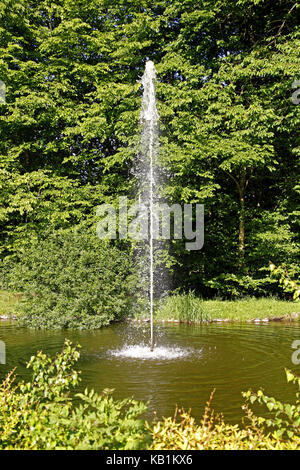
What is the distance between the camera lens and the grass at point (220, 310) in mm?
12836

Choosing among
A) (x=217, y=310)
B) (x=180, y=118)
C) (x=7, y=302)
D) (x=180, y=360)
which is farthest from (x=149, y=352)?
(x=180, y=118)

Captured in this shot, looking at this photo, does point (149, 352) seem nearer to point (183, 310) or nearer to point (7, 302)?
point (183, 310)

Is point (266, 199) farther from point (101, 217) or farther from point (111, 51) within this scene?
point (111, 51)

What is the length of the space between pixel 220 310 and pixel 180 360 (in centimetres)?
586

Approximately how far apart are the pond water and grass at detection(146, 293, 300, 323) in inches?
33.9

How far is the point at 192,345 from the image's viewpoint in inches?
359

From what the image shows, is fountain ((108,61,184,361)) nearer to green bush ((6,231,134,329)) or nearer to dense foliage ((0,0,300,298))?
dense foliage ((0,0,300,298))

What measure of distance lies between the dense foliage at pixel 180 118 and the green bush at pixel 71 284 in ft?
6.20

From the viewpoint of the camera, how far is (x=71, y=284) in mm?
12414

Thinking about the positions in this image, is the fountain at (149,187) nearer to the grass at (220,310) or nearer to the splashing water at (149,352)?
the grass at (220,310)

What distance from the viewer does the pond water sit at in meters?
5.75

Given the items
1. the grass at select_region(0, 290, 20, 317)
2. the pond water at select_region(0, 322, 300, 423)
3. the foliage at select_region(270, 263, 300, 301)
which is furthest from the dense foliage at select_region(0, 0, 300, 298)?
the foliage at select_region(270, 263, 300, 301)

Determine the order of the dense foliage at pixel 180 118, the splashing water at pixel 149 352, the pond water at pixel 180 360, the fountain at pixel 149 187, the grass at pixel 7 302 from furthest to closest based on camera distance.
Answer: the fountain at pixel 149 187, the dense foliage at pixel 180 118, the grass at pixel 7 302, the splashing water at pixel 149 352, the pond water at pixel 180 360

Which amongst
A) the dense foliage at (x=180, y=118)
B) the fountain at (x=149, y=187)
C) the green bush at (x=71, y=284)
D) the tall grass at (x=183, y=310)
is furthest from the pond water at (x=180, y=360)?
the dense foliage at (x=180, y=118)
